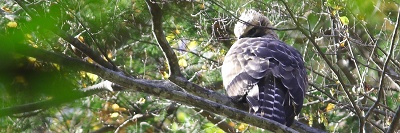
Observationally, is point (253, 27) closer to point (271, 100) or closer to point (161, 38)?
point (271, 100)

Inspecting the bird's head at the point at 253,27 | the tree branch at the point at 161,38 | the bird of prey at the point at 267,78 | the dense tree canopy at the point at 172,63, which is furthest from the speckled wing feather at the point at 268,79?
the bird's head at the point at 253,27

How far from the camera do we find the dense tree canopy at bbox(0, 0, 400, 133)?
7.57 feet

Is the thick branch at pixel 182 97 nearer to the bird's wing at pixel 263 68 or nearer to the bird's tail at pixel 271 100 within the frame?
the bird's tail at pixel 271 100

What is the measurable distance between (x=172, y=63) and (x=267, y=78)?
3.13 feet

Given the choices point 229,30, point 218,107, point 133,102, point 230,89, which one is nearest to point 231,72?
point 230,89

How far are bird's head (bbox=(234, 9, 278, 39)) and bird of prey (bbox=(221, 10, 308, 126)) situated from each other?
2.97ft

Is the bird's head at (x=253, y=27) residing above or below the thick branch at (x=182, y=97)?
above

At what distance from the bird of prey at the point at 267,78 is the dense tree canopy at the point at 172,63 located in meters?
0.16

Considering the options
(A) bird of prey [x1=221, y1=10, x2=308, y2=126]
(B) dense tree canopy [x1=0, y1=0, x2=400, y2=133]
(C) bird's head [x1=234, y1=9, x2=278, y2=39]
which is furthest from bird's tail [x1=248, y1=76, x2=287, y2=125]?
(C) bird's head [x1=234, y1=9, x2=278, y2=39]

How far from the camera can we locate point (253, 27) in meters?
6.92

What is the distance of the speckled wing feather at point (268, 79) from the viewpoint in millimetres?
5062

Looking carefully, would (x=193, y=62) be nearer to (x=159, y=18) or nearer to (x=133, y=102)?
(x=133, y=102)

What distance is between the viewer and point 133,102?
867cm

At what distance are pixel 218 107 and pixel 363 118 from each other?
898mm
